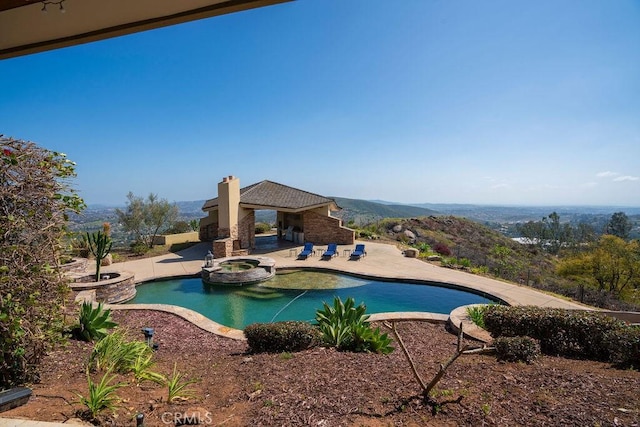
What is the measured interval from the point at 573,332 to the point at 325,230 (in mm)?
15555

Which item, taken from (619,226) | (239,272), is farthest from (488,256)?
(619,226)

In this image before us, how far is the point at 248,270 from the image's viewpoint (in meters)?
12.6

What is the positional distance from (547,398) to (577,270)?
1896cm

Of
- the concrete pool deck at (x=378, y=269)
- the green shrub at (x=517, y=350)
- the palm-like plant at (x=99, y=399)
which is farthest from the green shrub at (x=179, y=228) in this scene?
the green shrub at (x=517, y=350)

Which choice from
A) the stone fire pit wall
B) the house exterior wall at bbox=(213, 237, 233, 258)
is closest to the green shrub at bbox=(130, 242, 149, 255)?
the house exterior wall at bbox=(213, 237, 233, 258)

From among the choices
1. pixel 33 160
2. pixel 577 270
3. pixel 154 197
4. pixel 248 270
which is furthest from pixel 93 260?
pixel 577 270

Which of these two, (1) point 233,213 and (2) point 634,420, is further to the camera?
(1) point 233,213

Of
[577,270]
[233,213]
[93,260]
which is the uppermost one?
[233,213]

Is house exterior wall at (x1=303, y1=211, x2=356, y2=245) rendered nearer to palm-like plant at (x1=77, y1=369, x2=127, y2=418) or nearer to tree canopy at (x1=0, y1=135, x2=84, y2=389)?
tree canopy at (x1=0, y1=135, x2=84, y2=389)

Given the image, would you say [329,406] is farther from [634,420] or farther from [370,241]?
[370,241]

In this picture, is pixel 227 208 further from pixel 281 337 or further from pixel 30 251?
pixel 30 251

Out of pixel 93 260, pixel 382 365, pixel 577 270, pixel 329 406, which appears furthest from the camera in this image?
pixel 577 270

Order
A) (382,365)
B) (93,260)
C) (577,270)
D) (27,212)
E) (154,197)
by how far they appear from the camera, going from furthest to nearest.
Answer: (154,197) → (577,270) → (93,260) → (382,365) → (27,212)

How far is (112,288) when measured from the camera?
33.9 feet
